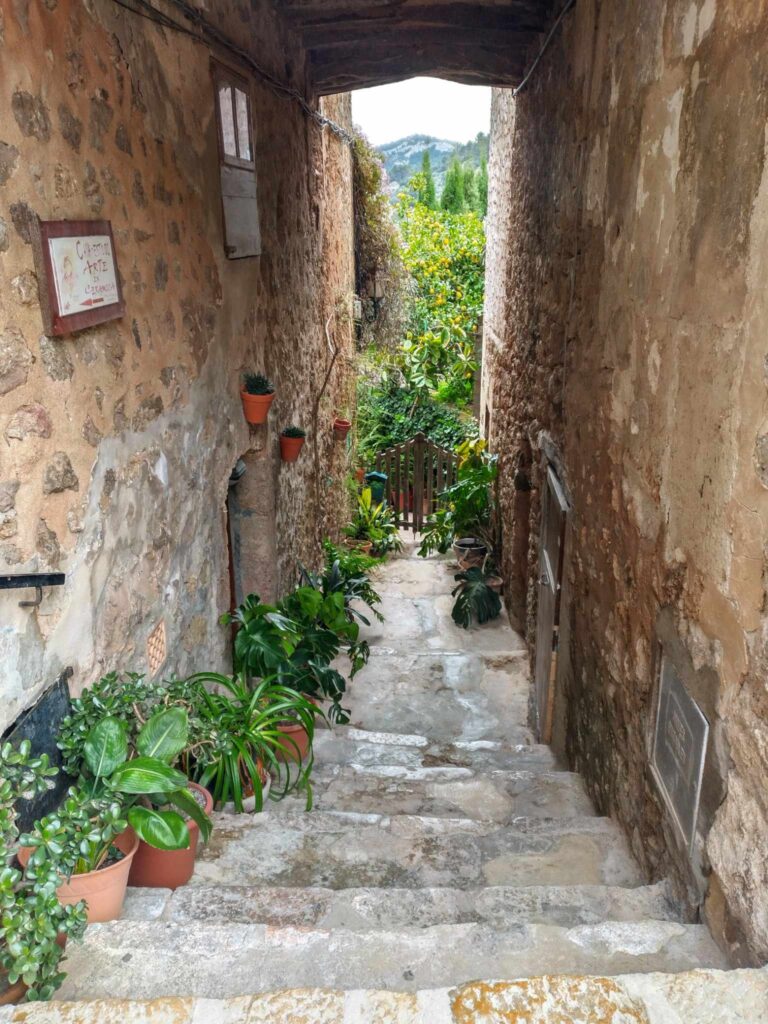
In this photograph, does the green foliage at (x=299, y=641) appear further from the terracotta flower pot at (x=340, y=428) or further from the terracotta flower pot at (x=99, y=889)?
the terracotta flower pot at (x=340, y=428)

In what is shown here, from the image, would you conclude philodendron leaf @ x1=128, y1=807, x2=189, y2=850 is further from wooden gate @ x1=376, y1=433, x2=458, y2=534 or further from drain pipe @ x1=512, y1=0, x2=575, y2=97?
wooden gate @ x1=376, y1=433, x2=458, y2=534

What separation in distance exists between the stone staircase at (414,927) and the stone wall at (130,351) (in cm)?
73

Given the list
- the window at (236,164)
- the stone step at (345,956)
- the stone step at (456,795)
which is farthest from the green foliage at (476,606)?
the stone step at (345,956)

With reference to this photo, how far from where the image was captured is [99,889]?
6.71ft

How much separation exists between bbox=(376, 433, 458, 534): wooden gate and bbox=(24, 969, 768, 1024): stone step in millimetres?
8925

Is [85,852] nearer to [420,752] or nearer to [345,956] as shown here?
[345,956]

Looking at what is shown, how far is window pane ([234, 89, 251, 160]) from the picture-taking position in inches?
160

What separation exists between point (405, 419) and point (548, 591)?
30.7 feet

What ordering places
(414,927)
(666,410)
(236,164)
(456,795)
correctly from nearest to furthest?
(414,927)
(666,410)
(456,795)
(236,164)

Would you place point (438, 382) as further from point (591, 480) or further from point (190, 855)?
point (190, 855)

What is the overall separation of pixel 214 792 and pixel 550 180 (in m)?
3.93

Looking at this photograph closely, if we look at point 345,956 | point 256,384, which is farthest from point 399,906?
point 256,384

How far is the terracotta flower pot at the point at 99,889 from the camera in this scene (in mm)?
2002

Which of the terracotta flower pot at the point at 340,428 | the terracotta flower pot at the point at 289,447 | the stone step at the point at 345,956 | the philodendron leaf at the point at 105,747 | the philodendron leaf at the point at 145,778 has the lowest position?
the stone step at the point at 345,956
